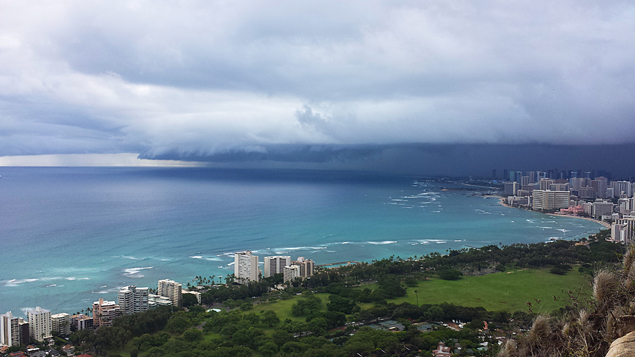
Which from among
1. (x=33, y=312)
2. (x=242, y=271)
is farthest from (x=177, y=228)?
(x=33, y=312)

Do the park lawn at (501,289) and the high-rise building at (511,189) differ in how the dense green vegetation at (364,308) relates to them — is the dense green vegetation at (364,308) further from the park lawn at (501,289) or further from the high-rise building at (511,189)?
the high-rise building at (511,189)

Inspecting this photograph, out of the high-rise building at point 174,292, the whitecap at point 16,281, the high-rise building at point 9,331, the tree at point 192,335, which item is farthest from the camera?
the whitecap at point 16,281

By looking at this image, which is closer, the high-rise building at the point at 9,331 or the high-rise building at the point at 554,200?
the high-rise building at the point at 9,331

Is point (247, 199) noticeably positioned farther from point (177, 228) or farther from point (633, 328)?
point (633, 328)

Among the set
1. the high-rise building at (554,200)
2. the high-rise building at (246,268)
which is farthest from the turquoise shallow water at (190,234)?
the high-rise building at (554,200)

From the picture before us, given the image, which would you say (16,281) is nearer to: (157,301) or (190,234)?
(157,301)

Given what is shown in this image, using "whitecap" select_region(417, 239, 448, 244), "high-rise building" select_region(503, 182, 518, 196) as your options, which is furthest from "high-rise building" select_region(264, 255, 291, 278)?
A: "high-rise building" select_region(503, 182, 518, 196)
